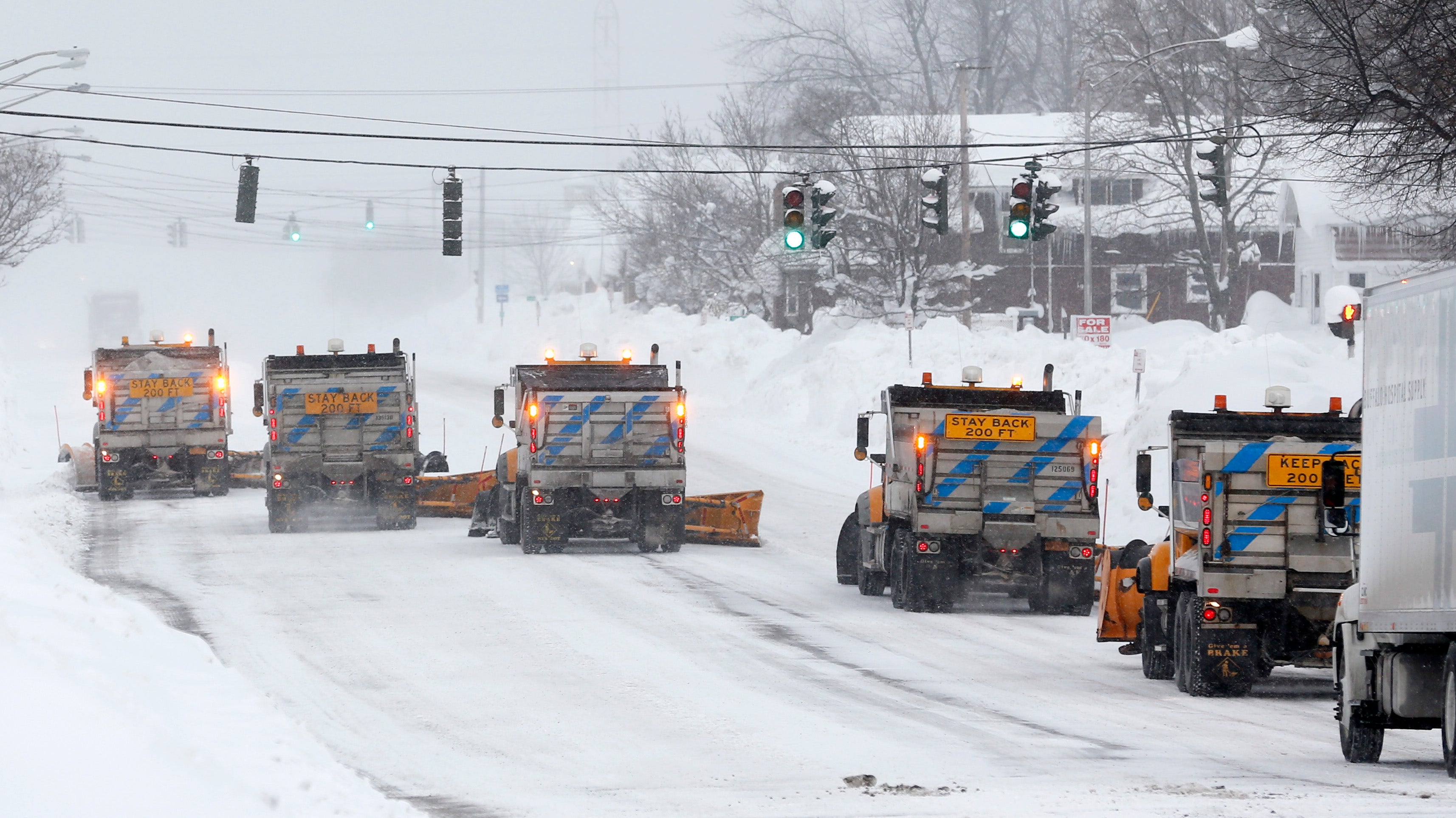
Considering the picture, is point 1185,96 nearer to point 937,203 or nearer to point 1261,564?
point 937,203

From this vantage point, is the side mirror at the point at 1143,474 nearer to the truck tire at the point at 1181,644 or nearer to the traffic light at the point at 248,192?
the truck tire at the point at 1181,644

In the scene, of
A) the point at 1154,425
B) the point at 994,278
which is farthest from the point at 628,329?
the point at 1154,425

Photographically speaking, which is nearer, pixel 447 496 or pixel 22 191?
pixel 447 496

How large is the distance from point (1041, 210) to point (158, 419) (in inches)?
635

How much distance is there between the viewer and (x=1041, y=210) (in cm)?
2511

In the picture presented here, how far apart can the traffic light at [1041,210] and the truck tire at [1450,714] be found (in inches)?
625

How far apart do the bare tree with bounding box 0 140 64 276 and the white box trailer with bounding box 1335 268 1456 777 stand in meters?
46.2

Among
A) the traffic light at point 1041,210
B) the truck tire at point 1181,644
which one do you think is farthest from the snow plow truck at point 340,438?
the truck tire at point 1181,644

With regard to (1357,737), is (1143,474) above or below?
above

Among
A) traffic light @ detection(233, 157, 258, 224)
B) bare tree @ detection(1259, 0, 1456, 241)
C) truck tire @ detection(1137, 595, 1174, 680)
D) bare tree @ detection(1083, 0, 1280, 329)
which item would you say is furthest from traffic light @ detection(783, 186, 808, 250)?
bare tree @ detection(1083, 0, 1280, 329)

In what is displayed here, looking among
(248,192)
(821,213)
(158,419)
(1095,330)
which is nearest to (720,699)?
(821,213)

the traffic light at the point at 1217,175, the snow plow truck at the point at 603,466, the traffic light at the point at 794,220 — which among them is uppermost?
the traffic light at the point at 1217,175

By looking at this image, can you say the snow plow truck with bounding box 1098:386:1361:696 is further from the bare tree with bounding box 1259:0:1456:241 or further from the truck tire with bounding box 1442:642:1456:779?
the bare tree with bounding box 1259:0:1456:241

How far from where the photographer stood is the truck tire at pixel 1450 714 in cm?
934
